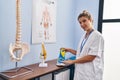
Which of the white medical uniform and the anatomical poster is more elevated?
the anatomical poster

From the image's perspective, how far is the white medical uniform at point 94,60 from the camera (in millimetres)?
1670

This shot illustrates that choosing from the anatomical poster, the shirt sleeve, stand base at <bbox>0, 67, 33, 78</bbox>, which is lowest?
stand base at <bbox>0, 67, 33, 78</bbox>

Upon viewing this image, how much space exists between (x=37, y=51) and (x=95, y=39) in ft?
2.54

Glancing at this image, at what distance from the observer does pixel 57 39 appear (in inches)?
91.4

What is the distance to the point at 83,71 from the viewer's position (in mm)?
1747

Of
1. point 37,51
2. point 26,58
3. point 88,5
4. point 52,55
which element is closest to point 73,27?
point 88,5

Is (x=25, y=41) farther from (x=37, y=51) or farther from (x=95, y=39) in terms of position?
(x=95, y=39)

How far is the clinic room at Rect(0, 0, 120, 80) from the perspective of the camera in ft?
5.25
